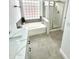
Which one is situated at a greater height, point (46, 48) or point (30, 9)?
point (30, 9)

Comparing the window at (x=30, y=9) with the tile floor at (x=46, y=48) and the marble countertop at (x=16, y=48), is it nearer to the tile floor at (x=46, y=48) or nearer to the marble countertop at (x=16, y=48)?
the tile floor at (x=46, y=48)

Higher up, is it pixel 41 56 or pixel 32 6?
pixel 32 6

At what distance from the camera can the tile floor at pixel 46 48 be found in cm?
209

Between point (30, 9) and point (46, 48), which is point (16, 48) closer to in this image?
point (46, 48)

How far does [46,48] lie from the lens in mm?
2348

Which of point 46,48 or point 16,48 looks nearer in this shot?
point 16,48

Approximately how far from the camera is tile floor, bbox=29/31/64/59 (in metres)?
2.09

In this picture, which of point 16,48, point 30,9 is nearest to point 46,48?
point 30,9

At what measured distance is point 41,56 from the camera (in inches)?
81.2

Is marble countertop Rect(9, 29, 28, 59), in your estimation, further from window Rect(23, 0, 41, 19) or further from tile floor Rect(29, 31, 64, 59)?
window Rect(23, 0, 41, 19)

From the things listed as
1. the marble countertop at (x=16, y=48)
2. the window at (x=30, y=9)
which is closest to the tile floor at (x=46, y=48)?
the window at (x=30, y=9)
